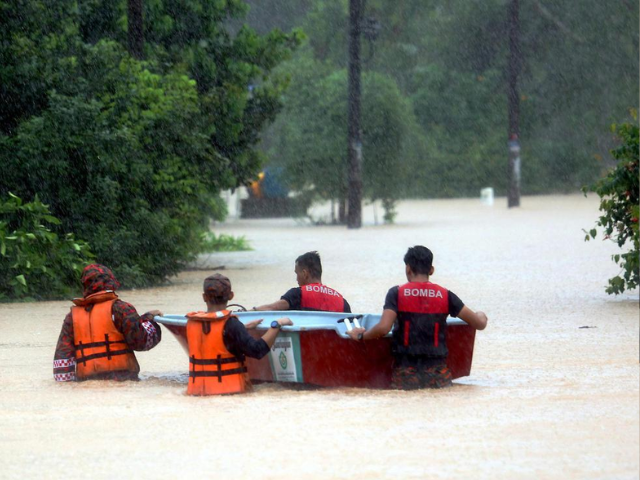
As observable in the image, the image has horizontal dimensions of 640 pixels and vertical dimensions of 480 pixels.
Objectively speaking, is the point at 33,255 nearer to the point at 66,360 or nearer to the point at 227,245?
the point at 66,360

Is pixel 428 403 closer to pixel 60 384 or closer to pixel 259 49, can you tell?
pixel 60 384

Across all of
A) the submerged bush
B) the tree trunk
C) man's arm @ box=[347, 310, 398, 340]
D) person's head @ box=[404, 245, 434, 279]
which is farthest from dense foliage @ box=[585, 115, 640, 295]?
the tree trunk

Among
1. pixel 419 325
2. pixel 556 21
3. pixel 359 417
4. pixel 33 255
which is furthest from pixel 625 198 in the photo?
pixel 556 21

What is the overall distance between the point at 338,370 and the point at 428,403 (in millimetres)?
776

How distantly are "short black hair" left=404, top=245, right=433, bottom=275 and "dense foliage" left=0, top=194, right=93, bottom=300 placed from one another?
24.1ft

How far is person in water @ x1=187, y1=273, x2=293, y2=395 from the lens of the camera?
26.1ft

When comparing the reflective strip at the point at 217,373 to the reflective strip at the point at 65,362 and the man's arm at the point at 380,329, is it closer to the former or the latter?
the man's arm at the point at 380,329

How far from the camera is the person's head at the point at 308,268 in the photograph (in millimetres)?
8758

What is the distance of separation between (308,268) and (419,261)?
40.0 inches

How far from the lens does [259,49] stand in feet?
69.4

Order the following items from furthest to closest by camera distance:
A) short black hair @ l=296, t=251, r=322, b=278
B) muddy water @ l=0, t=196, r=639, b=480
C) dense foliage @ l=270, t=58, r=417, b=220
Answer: dense foliage @ l=270, t=58, r=417, b=220, short black hair @ l=296, t=251, r=322, b=278, muddy water @ l=0, t=196, r=639, b=480

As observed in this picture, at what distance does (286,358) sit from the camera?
27.1 ft

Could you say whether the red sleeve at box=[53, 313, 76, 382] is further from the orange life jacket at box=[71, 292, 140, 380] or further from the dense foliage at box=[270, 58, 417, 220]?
the dense foliage at box=[270, 58, 417, 220]

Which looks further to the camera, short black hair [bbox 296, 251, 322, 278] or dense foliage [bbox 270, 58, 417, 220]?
dense foliage [bbox 270, 58, 417, 220]
